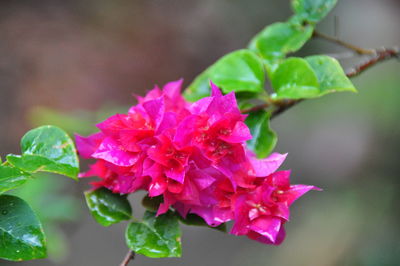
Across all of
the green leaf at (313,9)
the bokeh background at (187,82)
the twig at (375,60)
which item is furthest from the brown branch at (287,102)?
the bokeh background at (187,82)

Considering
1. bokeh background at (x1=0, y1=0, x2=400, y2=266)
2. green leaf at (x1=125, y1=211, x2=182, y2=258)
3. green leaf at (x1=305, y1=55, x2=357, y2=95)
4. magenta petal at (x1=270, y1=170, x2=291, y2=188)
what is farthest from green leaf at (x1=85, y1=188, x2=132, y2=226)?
bokeh background at (x1=0, y1=0, x2=400, y2=266)

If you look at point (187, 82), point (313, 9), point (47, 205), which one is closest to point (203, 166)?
point (313, 9)

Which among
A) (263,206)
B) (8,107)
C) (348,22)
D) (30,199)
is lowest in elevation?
(8,107)

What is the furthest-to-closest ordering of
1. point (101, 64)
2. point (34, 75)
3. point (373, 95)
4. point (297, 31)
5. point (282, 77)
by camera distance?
point (101, 64)
point (34, 75)
point (373, 95)
point (297, 31)
point (282, 77)

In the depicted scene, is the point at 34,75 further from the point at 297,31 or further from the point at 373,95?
the point at 297,31

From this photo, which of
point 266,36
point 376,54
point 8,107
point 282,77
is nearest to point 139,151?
point 282,77

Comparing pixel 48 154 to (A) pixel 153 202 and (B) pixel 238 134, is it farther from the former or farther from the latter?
(B) pixel 238 134

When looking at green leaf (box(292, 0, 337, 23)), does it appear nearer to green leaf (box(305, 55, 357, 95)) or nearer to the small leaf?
green leaf (box(305, 55, 357, 95))
